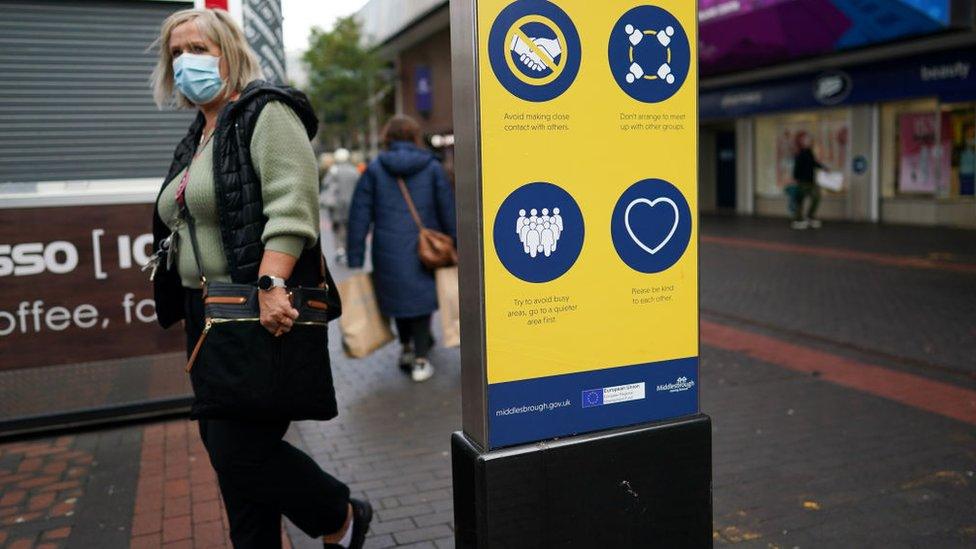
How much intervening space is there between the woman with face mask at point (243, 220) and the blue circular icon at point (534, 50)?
29.7 inches

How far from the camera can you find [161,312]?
122 inches

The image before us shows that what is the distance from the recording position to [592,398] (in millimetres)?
2492

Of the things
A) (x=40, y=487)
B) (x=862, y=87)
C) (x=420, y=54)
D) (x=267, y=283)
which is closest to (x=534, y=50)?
(x=267, y=283)

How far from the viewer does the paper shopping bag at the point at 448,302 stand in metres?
6.29

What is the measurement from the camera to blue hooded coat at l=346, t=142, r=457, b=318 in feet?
20.8

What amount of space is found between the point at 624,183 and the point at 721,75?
20.0m

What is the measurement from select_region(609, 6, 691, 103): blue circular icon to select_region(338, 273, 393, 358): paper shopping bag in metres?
4.00

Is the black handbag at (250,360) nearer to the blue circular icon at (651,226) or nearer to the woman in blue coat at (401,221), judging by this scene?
the blue circular icon at (651,226)

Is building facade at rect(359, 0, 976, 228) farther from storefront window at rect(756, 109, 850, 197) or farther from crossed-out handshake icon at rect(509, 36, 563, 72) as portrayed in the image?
crossed-out handshake icon at rect(509, 36, 563, 72)

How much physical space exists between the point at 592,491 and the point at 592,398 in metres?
0.25

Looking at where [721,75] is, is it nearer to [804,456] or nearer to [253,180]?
[804,456]

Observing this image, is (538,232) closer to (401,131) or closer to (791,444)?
(791,444)

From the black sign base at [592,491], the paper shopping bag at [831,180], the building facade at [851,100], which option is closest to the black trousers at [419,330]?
the black sign base at [592,491]

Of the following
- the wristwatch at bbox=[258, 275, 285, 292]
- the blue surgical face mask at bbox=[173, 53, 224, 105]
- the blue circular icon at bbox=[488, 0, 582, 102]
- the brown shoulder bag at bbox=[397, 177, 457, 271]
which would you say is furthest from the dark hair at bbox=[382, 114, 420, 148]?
the blue circular icon at bbox=[488, 0, 582, 102]
